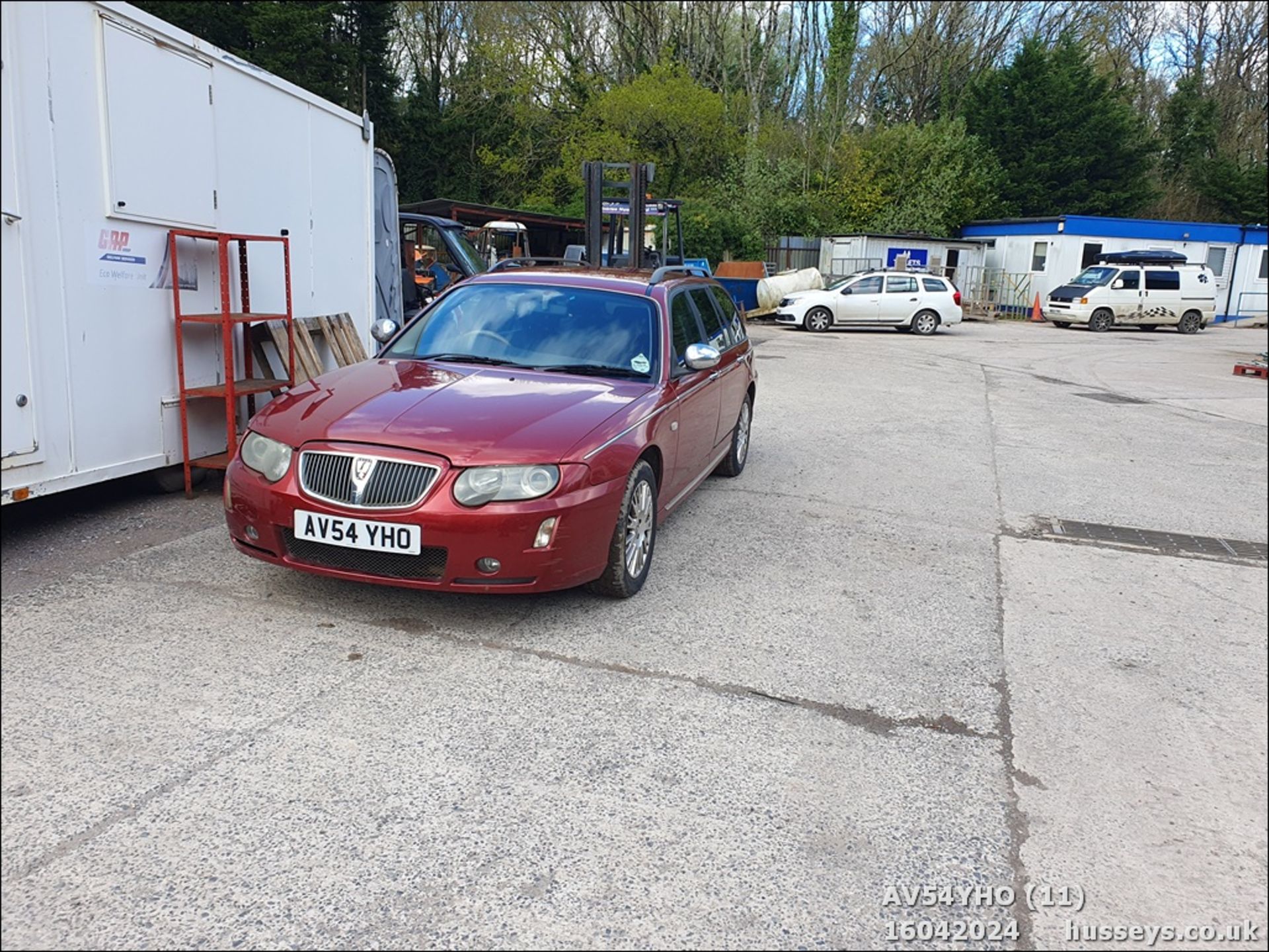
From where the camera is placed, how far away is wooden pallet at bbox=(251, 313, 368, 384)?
730 cm

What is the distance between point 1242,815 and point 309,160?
295 inches

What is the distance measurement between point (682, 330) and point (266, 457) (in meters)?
2.71

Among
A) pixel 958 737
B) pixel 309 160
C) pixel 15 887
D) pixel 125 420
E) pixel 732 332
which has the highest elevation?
pixel 309 160

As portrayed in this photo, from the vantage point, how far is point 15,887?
1828 millimetres

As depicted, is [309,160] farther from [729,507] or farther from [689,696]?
[689,696]

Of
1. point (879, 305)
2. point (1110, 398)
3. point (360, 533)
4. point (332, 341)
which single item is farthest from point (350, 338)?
point (879, 305)

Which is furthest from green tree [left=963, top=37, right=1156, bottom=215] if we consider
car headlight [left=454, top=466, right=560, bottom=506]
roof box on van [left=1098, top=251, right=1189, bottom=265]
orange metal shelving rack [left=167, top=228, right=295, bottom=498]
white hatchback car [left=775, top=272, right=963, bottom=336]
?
car headlight [left=454, top=466, right=560, bottom=506]

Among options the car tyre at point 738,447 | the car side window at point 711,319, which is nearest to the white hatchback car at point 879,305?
the car tyre at point 738,447

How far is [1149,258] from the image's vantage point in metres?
30.4

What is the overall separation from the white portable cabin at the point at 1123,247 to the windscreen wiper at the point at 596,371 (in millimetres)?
31867

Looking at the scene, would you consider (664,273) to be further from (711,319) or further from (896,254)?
(896,254)

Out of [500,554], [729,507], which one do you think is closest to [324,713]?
[500,554]

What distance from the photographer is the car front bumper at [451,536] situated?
4098mm

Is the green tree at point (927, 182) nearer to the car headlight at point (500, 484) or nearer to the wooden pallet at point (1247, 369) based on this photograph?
the wooden pallet at point (1247, 369)
